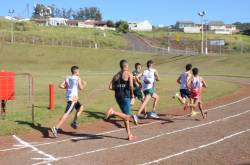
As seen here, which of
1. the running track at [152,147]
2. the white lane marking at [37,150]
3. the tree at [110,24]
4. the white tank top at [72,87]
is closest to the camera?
the running track at [152,147]

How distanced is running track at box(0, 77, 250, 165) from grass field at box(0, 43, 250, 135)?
7.64ft

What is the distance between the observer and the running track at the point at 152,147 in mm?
10680

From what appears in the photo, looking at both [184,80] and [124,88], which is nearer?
[124,88]

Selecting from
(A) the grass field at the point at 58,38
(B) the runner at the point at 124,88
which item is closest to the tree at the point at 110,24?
(A) the grass field at the point at 58,38

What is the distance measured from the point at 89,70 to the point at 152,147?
53.7 metres

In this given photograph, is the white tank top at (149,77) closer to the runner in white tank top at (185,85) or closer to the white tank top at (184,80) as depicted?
the runner in white tank top at (185,85)

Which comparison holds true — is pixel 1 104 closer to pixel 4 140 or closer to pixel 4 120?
pixel 4 120

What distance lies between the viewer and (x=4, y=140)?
13477 millimetres

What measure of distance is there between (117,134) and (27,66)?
57.4m

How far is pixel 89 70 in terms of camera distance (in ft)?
214

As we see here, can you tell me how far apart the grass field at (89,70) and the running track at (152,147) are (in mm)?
2330

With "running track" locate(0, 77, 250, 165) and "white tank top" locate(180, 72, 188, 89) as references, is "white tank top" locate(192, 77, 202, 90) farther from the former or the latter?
"running track" locate(0, 77, 250, 165)

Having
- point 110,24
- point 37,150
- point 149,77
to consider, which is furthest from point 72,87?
point 110,24

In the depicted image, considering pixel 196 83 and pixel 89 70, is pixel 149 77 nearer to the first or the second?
pixel 196 83
